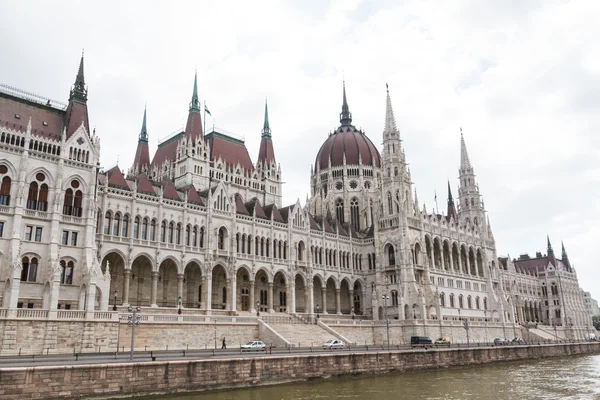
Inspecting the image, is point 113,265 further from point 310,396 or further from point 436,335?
point 436,335

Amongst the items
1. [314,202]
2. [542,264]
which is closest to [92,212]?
[314,202]

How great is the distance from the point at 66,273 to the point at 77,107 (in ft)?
57.5

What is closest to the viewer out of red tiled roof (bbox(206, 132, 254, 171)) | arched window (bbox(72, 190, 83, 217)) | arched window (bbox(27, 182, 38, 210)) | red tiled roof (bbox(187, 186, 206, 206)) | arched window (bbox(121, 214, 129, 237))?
arched window (bbox(27, 182, 38, 210))

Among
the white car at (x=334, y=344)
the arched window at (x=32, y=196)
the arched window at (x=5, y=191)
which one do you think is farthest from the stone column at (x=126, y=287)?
the white car at (x=334, y=344)

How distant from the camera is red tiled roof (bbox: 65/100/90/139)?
174 ft

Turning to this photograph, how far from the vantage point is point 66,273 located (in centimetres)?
4803

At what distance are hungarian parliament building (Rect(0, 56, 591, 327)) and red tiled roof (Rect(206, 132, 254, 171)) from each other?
0.25 meters

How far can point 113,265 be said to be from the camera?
192ft

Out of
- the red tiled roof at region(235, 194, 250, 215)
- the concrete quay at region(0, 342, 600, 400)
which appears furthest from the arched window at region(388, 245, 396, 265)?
the concrete quay at region(0, 342, 600, 400)

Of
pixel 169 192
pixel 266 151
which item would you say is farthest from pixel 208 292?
pixel 266 151

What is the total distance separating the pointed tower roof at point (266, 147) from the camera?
296 feet

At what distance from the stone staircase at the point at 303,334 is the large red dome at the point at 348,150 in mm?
52616

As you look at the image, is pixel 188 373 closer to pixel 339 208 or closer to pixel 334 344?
pixel 334 344

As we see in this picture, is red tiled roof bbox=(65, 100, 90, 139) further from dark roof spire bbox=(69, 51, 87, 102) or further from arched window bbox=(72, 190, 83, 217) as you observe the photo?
arched window bbox=(72, 190, 83, 217)
